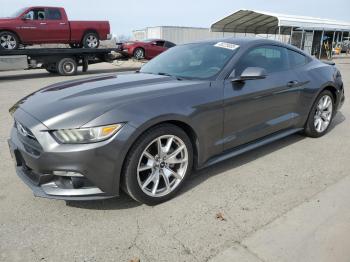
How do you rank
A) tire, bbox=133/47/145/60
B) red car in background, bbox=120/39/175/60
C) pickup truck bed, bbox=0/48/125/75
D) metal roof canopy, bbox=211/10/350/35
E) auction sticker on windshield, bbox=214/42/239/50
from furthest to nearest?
1. metal roof canopy, bbox=211/10/350/35
2. tire, bbox=133/47/145/60
3. red car in background, bbox=120/39/175/60
4. pickup truck bed, bbox=0/48/125/75
5. auction sticker on windshield, bbox=214/42/239/50

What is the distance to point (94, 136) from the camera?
2.46 m

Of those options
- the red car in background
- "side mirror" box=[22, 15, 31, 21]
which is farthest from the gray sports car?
the red car in background

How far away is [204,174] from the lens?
356 centimetres

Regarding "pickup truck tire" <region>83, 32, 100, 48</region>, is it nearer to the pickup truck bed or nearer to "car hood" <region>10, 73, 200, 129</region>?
the pickup truck bed

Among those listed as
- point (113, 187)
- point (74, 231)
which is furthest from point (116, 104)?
point (74, 231)

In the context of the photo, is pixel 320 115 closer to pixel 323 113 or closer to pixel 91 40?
pixel 323 113

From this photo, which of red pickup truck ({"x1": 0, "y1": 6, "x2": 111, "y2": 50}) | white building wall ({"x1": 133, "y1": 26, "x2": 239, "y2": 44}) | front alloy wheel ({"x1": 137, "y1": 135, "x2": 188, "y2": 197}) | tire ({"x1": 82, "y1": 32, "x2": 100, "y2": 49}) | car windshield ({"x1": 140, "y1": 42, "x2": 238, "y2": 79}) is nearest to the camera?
front alloy wheel ({"x1": 137, "y1": 135, "x2": 188, "y2": 197})

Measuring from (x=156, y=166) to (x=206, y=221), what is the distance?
0.66 metres

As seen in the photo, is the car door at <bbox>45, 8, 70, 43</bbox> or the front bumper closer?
the front bumper

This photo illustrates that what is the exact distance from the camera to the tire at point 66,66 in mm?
12766

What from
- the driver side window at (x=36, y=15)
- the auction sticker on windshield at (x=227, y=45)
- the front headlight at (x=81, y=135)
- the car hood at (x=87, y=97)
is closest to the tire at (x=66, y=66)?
the driver side window at (x=36, y=15)

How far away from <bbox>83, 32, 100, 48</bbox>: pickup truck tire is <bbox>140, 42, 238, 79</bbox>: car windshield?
10.4 meters

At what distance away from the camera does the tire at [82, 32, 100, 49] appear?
13547 millimetres

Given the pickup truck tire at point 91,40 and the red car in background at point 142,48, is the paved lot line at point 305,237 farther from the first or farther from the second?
the red car in background at point 142,48
